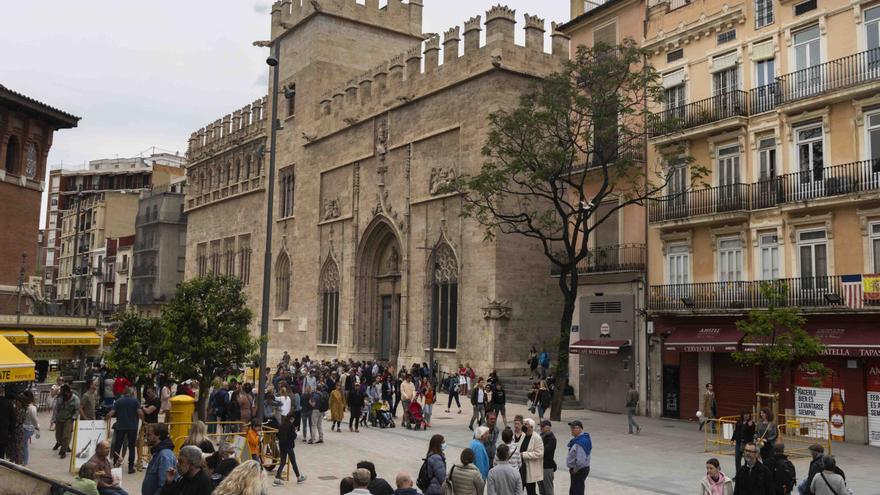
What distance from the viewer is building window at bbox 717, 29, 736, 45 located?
78.8 ft

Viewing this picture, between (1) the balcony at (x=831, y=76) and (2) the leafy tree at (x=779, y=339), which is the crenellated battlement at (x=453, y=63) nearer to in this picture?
(1) the balcony at (x=831, y=76)

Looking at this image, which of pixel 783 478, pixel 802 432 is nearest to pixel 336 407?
pixel 802 432

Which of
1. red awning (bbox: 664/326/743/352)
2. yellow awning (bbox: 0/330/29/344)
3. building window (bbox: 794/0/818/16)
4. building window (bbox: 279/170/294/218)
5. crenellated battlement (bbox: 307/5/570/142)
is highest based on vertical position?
crenellated battlement (bbox: 307/5/570/142)

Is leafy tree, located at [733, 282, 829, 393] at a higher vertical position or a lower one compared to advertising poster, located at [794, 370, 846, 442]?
higher

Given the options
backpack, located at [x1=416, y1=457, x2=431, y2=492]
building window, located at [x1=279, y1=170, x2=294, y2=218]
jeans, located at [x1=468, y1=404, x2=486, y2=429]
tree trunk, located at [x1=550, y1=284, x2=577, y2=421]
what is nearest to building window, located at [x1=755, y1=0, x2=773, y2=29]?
tree trunk, located at [x1=550, y1=284, x2=577, y2=421]

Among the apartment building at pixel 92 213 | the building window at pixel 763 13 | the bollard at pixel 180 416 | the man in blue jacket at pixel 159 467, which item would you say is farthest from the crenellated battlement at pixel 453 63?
the apartment building at pixel 92 213

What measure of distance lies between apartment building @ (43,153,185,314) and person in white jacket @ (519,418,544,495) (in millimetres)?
66413

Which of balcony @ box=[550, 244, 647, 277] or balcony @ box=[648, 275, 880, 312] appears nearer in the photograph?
balcony @ box=[648, 275, 880, 312]

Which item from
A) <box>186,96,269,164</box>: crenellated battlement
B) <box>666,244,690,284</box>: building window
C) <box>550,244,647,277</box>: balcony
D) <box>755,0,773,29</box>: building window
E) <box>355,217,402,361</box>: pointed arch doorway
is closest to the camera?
<box>755,0,773,29</box>: building window

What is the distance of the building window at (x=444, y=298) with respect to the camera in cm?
3388

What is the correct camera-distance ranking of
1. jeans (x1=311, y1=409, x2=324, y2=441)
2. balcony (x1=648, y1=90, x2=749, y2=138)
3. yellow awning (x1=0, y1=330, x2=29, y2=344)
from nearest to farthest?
jeans (x1=311, y1=409, x2=324, y2=441), balcony (x1=648, y1=90, x2=749, y2=138), yellow awning (x1=0, y1=330, x2=29, y2=344)

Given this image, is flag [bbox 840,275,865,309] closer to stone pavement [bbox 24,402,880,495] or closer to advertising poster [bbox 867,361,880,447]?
advertising poster [bbox 867,361,880,447]

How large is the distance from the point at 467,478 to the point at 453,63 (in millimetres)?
27922

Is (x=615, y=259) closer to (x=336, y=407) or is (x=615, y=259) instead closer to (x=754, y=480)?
(x=336, y=407)
